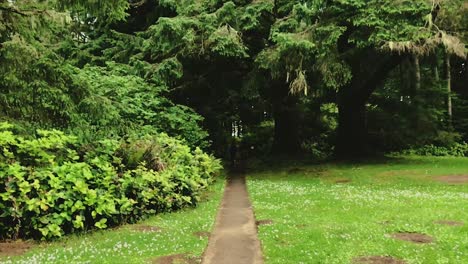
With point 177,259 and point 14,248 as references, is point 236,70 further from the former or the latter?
point 177,259

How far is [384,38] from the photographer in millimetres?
18219

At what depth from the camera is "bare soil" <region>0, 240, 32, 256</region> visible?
25.4 ft

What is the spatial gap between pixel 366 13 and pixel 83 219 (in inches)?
571

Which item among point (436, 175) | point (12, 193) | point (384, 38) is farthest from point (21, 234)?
point (436, 175)

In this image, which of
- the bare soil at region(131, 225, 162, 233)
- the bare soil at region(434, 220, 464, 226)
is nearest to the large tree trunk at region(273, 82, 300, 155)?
the bare soil at region(434, 220, 464, 226)

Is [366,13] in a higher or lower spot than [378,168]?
higher

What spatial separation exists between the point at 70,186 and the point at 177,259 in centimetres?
313

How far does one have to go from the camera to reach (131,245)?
8.20 m

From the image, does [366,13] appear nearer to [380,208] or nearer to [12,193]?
[380,208]

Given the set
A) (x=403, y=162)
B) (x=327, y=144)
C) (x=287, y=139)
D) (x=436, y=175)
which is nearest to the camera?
(x=436, y=175)

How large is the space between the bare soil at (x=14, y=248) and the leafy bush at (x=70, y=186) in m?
0.25

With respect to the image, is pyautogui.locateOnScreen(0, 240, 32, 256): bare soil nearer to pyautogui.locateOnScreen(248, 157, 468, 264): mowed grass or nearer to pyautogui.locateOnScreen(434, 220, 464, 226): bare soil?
pyautogui.locateOnScreen(248, 157, 468, 264): mowed grass

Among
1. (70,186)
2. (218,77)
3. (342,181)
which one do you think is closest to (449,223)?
(70,186)

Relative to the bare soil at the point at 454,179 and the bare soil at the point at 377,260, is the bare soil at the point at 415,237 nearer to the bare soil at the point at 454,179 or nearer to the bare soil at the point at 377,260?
the bare soil at the point at 377,260
